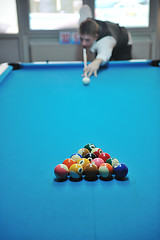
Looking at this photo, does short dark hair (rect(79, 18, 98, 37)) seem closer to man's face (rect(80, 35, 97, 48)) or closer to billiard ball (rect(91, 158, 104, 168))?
man's face (rect(80, 35, 97, 48))

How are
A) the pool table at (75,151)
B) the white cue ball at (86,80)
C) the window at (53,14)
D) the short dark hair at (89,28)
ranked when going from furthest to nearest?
1. the window at (53,14)
2. the short dark hair at (89,28)
3. the white cue ball at (86,80)
4. the pool table at (75,151)

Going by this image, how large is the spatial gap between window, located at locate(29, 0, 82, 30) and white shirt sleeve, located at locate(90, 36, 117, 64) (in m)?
1.78

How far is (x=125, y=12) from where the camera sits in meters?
4.62

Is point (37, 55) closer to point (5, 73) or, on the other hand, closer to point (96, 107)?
point (5, 73)

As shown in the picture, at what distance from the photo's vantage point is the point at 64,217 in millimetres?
650

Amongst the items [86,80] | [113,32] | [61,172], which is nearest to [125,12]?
[113,32]

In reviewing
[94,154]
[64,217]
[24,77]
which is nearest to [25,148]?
[94,154]

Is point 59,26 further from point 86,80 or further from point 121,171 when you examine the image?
point 121,171

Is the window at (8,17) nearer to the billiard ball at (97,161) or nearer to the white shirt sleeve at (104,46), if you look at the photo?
the white shirt sleeve at (104,46)

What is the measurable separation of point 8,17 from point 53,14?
2.63 ft

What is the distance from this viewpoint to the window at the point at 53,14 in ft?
14.7

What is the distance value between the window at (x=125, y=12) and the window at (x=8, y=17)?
1433 millimetres

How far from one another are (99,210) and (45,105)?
40.2 inches

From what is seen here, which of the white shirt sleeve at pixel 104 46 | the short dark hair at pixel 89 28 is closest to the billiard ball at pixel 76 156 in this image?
the white shirt sleeve at pixel 104 46
